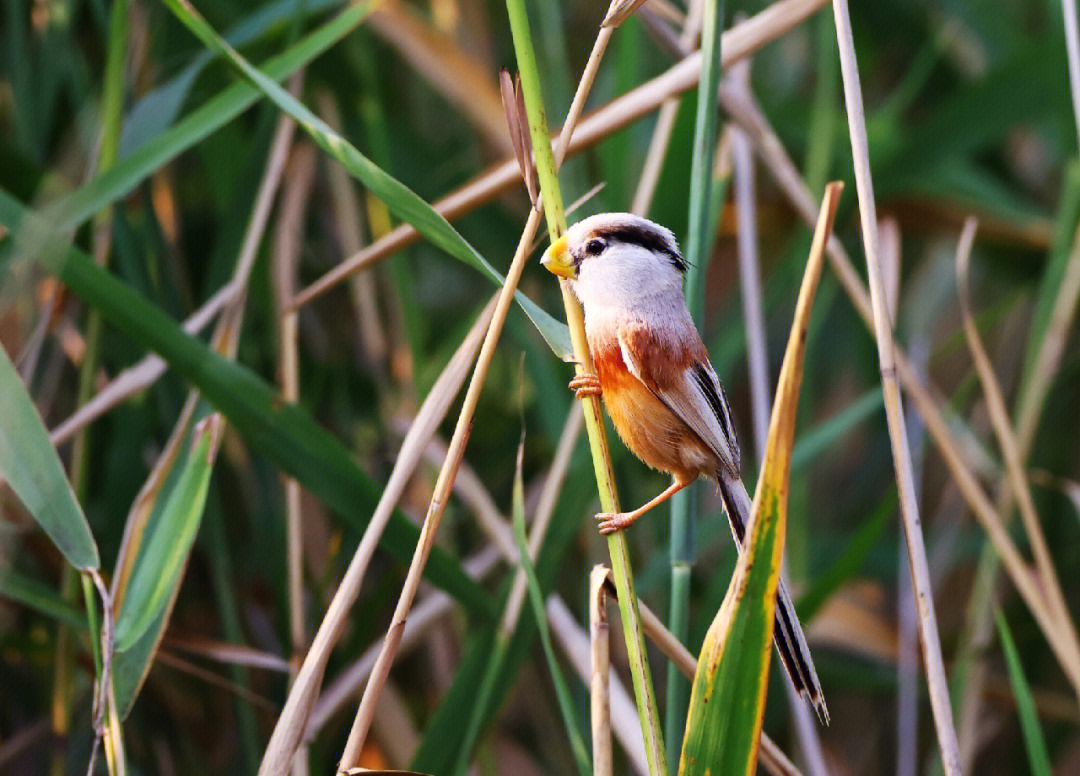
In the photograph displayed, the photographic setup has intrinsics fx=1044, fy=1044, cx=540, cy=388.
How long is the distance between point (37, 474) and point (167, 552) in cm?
21

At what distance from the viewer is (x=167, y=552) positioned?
3.64 feet

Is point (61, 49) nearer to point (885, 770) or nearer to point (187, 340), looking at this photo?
point (187, 340)

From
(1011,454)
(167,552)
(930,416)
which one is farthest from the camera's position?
(1011,454)

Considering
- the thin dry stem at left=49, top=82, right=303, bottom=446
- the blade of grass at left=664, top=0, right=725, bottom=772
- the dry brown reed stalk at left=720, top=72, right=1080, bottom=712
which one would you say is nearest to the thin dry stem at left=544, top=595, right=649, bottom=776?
the blade of grass at left=664, top=0, right=725, bottom=772

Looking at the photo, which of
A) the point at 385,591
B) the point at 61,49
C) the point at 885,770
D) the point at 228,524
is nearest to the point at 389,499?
the point at 385,591

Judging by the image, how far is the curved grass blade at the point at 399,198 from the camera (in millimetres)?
928

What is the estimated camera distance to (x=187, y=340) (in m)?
1.16

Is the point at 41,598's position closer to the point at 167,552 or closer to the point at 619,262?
the point at 167,552

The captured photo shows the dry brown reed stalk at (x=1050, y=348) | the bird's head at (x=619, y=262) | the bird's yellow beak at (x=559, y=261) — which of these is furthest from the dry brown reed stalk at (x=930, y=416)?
the bird's yellow beak at (x=559, y=261)

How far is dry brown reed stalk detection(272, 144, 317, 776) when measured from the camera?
4.76 feet

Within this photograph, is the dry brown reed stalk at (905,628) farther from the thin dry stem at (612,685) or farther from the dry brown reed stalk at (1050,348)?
the thin dry stem at (612,685)

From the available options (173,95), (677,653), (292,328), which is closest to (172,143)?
(173,95)

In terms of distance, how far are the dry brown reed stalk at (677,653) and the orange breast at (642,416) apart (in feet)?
0.52

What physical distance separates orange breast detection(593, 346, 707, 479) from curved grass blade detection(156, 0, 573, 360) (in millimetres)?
96
